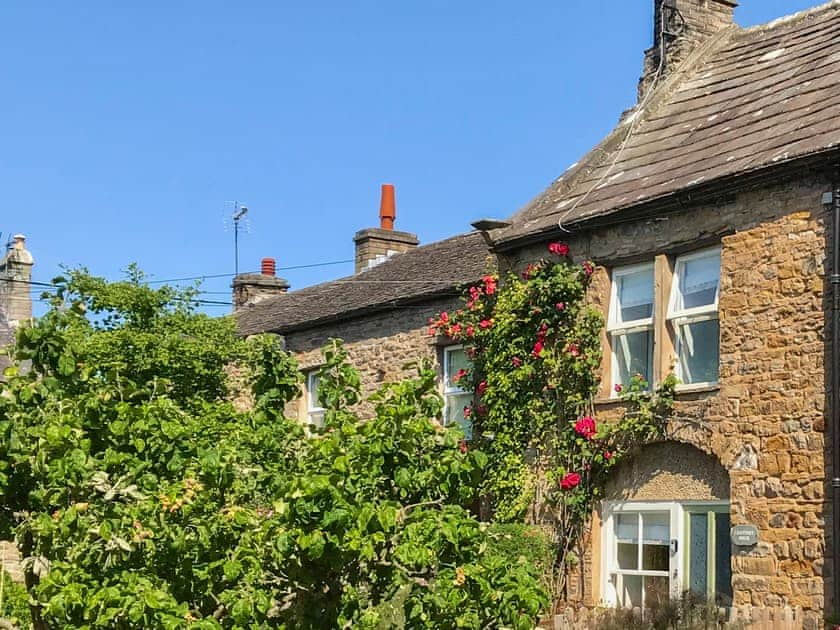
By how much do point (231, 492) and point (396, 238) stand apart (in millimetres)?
18053

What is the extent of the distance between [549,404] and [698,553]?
2.70 meters

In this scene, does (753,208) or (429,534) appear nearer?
(429,534)

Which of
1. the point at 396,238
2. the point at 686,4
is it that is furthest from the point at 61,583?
the point at 396,238

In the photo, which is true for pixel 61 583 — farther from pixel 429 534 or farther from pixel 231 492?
pixel 429 534

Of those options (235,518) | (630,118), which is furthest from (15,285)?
(235,518)

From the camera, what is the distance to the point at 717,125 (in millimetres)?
16531

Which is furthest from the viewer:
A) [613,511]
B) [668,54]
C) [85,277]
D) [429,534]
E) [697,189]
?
[85,277]

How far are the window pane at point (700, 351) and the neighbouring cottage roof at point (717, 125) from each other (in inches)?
59.4

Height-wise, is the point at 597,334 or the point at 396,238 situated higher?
the point at 396,238

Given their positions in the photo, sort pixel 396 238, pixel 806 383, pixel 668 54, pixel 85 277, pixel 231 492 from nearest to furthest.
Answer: pixel 231 492 → pixel 806 383 → pixel 668 54 → pixel 85 277 → pixel 396 238

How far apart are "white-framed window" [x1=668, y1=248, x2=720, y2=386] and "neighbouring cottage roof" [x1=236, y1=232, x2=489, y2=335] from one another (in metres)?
4.08

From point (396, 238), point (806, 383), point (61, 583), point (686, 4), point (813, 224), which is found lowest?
point (61, 583)

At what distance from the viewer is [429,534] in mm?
8477

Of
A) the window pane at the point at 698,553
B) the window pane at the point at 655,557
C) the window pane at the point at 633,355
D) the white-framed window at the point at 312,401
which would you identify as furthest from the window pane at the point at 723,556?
the white-framed window at the point at 312,401
